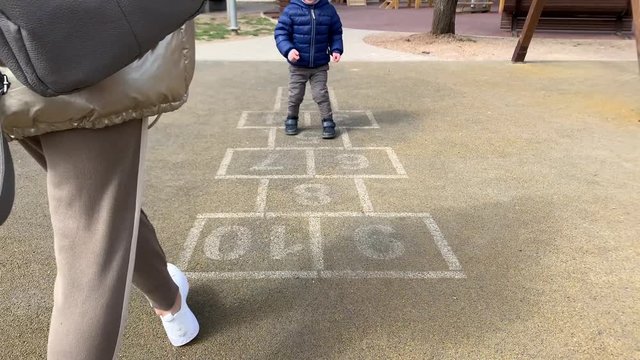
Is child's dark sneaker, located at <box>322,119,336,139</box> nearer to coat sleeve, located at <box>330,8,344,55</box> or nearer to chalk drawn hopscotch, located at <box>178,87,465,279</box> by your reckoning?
chalk drawn hopscotch, located at <box>178,87,465,279</box>

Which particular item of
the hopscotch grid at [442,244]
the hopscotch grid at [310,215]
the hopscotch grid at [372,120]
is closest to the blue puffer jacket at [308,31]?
the hopscotch grid at [372,120]

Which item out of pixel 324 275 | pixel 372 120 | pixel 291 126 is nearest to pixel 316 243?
pixel 324 275

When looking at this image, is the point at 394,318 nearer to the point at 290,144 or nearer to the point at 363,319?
the point at 363,319

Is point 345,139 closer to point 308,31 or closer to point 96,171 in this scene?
point 308,31

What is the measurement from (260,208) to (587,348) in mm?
1937

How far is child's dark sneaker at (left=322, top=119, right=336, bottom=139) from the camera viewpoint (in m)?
4.66

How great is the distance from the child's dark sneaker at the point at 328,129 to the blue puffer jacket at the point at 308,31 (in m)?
0.51

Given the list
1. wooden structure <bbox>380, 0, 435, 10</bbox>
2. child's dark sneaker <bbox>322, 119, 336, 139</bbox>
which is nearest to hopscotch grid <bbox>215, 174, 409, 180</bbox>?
child's dark sneaker <bbox>322, 119, 336, 139</bbox>

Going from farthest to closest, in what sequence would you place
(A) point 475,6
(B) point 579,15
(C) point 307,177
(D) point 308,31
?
(A) point 475,6 → (B) point 579,15 → (D) point 308,31 → (C) point 307,177

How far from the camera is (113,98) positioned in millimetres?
1239

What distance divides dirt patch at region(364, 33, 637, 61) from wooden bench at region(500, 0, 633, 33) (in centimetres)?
120

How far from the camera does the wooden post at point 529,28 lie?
24.5 feet

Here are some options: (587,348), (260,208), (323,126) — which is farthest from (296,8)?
(587,348)

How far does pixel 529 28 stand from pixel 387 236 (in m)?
5.95
